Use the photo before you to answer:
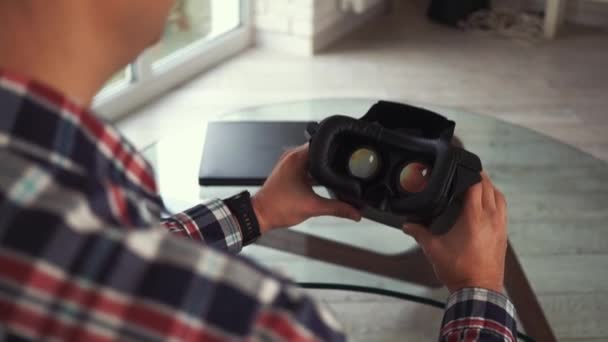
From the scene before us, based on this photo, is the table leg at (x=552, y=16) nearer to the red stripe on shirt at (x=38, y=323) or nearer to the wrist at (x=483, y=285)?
the wrist at (x=483, y=285)

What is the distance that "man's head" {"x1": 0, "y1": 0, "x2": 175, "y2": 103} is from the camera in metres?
0.40

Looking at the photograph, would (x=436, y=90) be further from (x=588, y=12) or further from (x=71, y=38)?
(x=71, y=38)

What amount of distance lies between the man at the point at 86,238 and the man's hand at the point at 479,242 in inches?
15.5

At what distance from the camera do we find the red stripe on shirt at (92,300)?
13.5 inches

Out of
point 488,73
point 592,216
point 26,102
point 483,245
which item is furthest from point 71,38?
point 488,73

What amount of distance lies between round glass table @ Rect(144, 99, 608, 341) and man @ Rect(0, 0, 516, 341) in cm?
93

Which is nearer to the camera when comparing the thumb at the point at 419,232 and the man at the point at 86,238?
the man at the point at 86,238

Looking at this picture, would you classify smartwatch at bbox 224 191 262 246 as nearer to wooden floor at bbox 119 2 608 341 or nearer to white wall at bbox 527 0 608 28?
wooden floor at bbox 119 2 608 341

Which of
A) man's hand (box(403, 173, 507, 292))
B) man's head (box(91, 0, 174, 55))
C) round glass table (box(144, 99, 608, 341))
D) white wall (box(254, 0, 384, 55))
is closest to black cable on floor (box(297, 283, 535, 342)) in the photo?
round glass table (box(144, 99, 608, 341))

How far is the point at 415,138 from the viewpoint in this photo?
0.85 meters

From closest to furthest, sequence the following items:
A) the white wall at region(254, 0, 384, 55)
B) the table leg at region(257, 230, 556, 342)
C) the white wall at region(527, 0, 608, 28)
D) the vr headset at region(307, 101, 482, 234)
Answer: the vr headset at region(307, 101, 482, 234) < the table leg at region(257, 230, 556, 342) < the white wall at region(254, 0, 384, 55) < the white wall at region(527, 0, 608, 28)

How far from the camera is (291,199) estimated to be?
3.08ft

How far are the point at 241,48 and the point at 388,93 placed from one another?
2.37 ft

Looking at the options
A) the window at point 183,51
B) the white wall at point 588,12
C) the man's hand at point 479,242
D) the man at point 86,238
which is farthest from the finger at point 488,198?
the white wall at point 588,12
